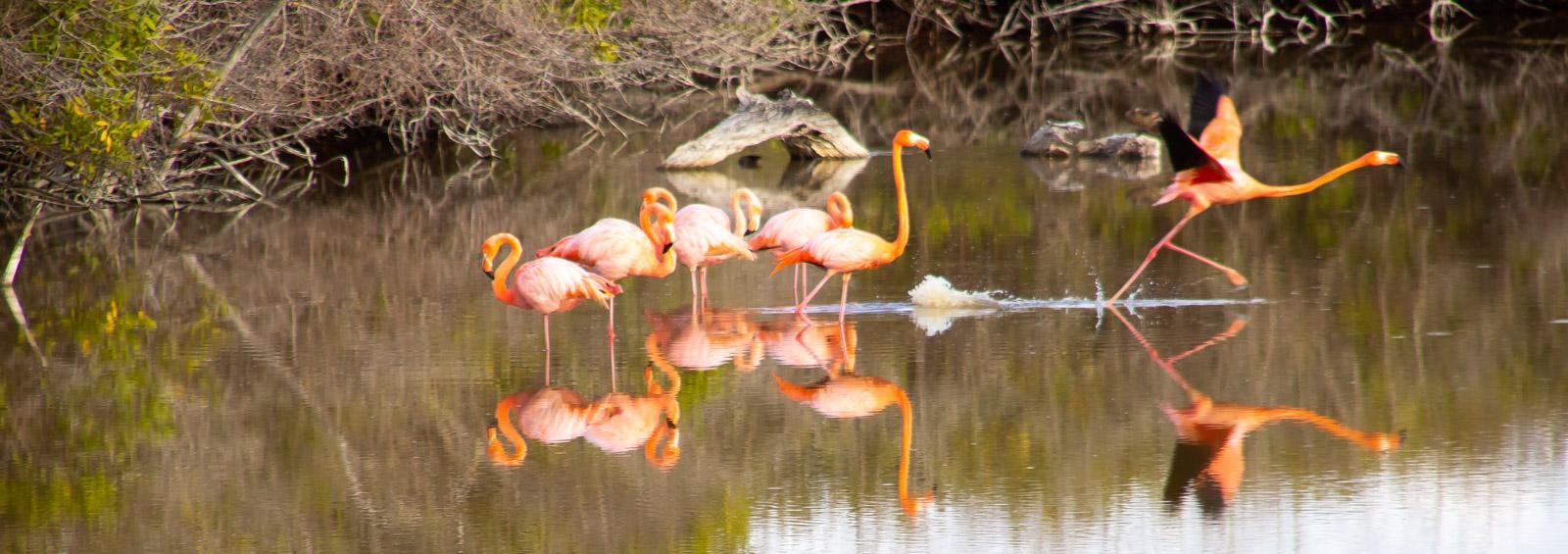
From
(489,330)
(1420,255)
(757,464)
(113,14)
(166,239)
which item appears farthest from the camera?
(166,239)

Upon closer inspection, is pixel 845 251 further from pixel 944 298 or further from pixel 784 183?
pixel 784 183

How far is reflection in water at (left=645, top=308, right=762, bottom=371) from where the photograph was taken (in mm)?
6707

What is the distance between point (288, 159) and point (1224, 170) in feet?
31.9

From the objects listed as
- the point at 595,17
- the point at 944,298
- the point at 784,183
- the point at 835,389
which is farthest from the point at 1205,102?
the point at 595,17

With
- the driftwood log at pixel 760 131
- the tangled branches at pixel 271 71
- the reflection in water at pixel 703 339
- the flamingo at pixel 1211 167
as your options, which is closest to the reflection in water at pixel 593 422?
the reflection in water at pixel 703 339

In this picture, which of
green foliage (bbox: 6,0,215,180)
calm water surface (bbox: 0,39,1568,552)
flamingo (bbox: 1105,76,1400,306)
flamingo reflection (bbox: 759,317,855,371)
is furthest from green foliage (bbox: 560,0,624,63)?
flamingo reflection (bbox: 759,317,855,371)

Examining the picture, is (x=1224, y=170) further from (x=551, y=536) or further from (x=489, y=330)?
(x=551, y=536)

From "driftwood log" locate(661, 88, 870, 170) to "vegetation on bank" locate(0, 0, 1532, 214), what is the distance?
107 cm

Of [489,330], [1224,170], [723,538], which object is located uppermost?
[1224,170]

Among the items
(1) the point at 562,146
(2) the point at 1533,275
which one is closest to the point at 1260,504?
(2) the point at 1533,275

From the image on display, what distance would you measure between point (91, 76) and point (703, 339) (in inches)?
183

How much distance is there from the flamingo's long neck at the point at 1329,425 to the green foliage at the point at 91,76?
6646mm

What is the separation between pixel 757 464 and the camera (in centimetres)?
520

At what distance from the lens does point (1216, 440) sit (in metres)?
5.29
